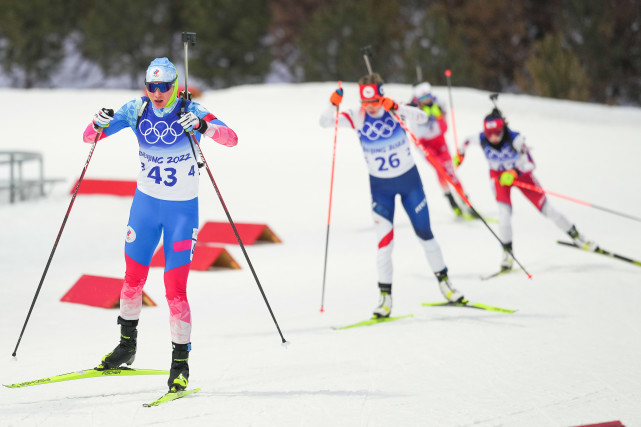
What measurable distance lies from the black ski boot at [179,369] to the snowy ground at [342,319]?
5.9 inches

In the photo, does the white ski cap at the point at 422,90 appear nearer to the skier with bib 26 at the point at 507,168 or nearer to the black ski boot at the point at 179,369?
the skier with bib 26 at the point at 507,168

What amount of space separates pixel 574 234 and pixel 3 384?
21.7 ft

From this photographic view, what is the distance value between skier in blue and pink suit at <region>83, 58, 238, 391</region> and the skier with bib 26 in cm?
468

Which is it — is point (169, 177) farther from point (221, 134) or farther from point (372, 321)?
point (372, 321)

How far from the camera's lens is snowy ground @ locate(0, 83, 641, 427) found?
544 cm

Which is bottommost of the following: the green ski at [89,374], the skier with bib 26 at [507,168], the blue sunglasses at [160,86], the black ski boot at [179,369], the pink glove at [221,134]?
the green ski at [89,374]

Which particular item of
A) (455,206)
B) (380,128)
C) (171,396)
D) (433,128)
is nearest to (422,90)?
(433,128)

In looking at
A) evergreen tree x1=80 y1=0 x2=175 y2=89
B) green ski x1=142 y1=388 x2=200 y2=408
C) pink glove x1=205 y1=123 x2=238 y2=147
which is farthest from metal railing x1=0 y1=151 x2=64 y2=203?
evergreen tree x1=80 y1=0 x2=175 y2=89

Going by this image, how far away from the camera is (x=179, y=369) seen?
5715mm

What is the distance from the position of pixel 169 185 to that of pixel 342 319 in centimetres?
298

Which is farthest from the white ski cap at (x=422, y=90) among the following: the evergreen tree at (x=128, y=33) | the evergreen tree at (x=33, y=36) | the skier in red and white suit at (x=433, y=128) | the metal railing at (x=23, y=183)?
the evergreen tree at (x=33, y=36)

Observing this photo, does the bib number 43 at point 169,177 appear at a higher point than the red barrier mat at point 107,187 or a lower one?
higher

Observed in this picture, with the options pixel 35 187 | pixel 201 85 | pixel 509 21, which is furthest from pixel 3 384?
pixel 201 85

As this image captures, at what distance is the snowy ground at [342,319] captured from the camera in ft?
17.8
